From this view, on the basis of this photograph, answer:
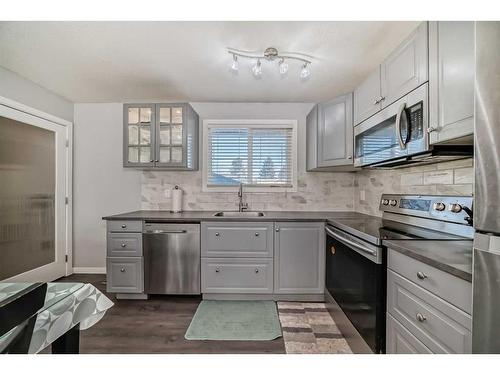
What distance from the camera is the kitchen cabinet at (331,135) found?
2.26 metres

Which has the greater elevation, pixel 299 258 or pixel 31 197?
pixel 31 197

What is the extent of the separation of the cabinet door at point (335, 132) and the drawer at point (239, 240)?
3.08 feet

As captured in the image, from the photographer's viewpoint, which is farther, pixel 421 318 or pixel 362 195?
pixel 362 195

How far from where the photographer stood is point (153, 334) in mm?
1854

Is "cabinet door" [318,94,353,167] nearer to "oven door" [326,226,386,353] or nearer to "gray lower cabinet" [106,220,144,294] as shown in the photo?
"oven door" [326,226,386,353]

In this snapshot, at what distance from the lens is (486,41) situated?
0.70 metres

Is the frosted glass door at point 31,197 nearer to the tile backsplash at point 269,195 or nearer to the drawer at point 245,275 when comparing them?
the tile backsplash at point 269,195

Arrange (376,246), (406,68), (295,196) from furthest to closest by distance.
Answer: (295,196) → (406,68) → (376,246)

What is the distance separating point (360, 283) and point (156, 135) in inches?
95.3

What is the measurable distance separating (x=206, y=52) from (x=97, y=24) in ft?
2.48

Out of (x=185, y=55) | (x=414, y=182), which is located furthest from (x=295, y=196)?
(x=185, y=55)

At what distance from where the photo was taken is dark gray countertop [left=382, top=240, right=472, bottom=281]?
874 mm

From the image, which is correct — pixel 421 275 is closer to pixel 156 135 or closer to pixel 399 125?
pixel 399 125
